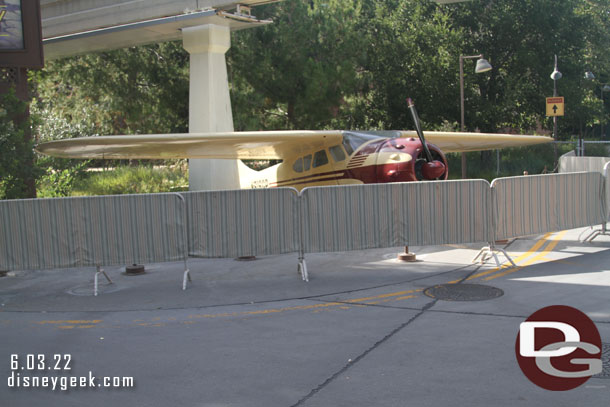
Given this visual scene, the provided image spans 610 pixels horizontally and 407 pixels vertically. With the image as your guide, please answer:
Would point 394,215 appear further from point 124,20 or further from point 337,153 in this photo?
point 124,20

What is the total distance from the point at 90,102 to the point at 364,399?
2587cm

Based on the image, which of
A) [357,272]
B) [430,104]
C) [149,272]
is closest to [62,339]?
[149,272]

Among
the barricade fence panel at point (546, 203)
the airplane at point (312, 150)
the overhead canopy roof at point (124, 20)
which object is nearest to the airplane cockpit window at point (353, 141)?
the airplane at point (312, 150)

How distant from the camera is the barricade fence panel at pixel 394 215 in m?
8.90

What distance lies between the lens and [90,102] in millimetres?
27078

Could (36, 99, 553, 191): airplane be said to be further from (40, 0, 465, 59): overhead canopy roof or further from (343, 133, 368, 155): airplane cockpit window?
(40, 0, 465, 59): overhead canopy roof

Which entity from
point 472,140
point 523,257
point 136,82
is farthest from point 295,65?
point 523,257

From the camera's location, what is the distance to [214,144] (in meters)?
12.0

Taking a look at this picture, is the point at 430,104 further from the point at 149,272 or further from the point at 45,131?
the point at 149,272

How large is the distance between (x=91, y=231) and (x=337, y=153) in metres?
5.42

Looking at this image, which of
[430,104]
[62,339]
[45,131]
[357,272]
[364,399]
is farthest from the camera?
[430,104]

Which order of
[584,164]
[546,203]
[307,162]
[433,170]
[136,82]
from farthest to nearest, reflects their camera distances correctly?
[136,82] < [584,164] < [307,162] < [433,170] < [546,203]

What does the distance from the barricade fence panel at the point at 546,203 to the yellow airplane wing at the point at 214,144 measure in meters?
3.18

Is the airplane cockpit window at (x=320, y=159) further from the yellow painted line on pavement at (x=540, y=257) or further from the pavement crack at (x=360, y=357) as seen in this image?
the pavement crack at (x=360, y=357)
